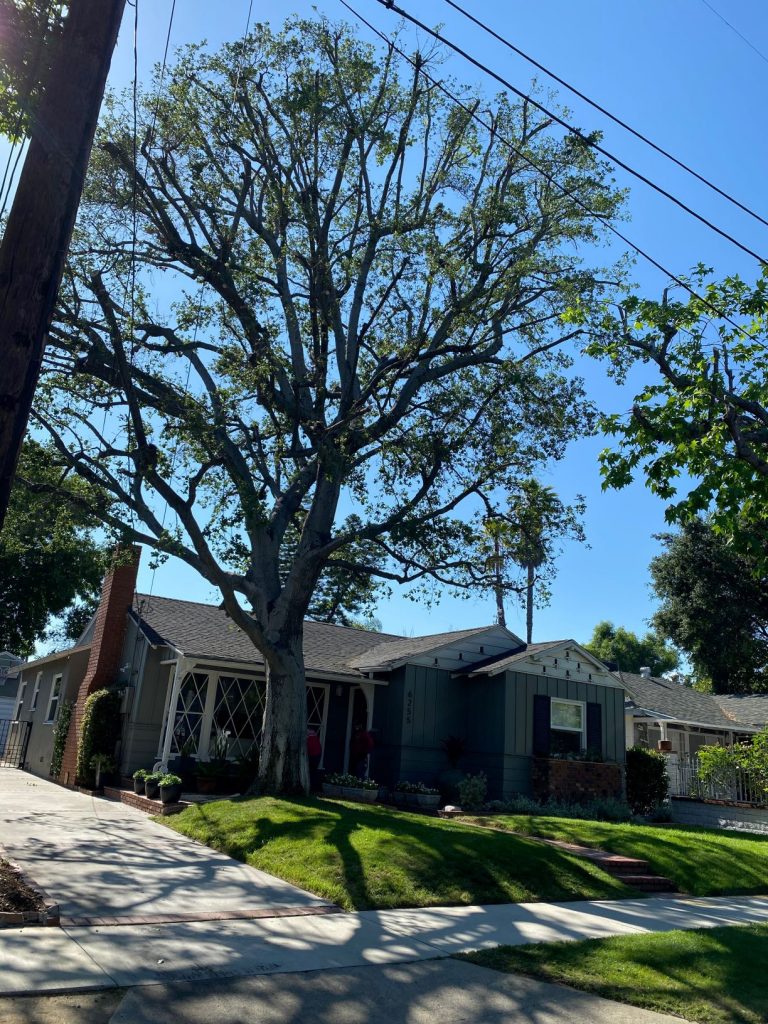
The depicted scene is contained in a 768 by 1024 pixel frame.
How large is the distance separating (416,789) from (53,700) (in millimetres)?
12484

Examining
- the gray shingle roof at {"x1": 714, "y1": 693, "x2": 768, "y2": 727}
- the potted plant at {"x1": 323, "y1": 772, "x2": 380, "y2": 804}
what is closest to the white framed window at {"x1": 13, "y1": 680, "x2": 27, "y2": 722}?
the potted plant at {"x1": 323, "y1": 772, "x2": 380, "y2": 804}

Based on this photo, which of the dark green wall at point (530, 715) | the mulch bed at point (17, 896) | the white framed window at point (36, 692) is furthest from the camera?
the white framed window at point (36, 692)

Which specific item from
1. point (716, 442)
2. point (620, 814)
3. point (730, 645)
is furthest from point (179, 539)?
point (730, 645)

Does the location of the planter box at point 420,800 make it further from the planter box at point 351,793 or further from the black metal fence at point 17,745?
the black metal fence at point 17,745

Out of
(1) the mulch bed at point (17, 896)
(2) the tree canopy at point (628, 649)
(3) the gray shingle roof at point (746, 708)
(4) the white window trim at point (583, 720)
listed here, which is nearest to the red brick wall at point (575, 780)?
(4) the white window trim at point (583, 720)

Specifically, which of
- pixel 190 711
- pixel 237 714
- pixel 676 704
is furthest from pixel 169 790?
pixel 676 704

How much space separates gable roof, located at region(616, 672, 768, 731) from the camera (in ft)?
87.1

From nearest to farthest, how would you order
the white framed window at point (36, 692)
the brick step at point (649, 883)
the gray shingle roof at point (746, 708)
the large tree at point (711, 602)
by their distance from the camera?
the brick step at point (649, 883), the white framed window at point (36, 692), the gray shingle roof at point (746, 708), the large tree at point (711, 602)

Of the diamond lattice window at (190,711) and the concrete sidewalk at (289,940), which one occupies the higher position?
the diamond lattice window at (190,711)

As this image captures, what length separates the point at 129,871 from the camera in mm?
9328

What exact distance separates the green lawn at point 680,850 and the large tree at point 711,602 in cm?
2291

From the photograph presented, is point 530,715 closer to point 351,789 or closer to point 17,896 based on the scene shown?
point 351,789

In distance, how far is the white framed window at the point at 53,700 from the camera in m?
23.9

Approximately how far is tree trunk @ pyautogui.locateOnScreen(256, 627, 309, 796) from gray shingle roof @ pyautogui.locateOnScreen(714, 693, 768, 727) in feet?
64.2
